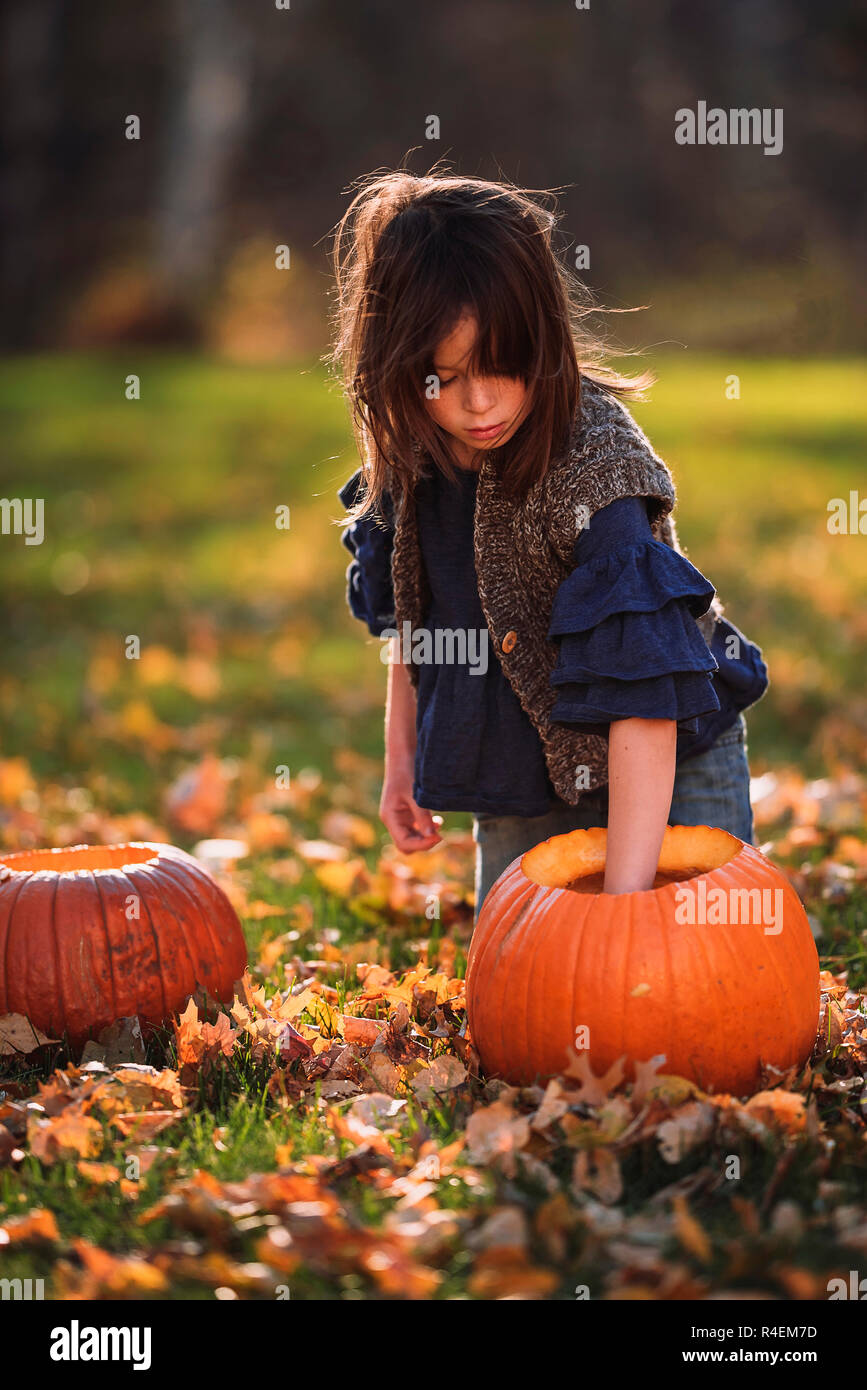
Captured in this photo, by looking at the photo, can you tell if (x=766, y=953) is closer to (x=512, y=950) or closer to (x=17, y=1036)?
(x=512, y=950)

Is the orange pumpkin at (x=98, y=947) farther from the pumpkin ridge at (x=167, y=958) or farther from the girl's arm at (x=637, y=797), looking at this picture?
the girl's arm at (x=637, y=797)

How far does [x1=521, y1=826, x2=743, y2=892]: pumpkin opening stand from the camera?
112 inches

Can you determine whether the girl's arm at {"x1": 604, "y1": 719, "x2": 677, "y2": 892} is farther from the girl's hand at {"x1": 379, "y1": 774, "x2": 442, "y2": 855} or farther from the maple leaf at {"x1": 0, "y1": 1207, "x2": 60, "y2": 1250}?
the maple leaf at {"x1": 0, "y1": 1207, "x2": 60, "y2": 1250}

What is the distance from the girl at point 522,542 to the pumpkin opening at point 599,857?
0.13 metres

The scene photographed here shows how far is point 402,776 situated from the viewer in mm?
3512

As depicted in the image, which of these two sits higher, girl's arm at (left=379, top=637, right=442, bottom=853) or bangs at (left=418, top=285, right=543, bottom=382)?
bangs at (left=418, top=285, right=543, bottom=382)

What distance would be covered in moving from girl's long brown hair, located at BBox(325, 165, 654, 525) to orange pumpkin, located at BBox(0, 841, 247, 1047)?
1.11 metres

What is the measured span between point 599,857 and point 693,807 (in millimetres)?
472

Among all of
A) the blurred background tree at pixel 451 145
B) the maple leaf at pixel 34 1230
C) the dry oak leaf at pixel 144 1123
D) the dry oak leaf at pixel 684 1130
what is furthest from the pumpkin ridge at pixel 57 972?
the blurred background tree at pixel 451 145

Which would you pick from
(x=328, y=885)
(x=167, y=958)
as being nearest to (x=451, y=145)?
(x=328, y=885)

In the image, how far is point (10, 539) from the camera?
426 inches

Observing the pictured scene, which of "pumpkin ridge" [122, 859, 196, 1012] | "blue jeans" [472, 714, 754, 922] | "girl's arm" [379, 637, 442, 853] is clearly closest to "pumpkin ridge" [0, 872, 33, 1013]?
"pumpkin ridge" [122, 859, 196, 1012]

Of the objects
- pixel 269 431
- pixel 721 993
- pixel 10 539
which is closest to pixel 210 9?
pixel 269 431

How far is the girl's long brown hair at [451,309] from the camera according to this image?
104 inches
